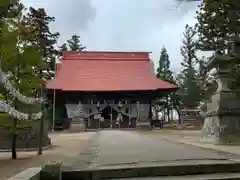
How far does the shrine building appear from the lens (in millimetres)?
32969

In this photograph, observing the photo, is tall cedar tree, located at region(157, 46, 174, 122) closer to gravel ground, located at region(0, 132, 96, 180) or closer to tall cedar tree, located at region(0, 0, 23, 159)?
gravel ground, located at region(0, 132, 96, 180)

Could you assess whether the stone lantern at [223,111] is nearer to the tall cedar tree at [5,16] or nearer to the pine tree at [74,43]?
the tall cedar tree at [5,16]

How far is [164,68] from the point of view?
51875mm

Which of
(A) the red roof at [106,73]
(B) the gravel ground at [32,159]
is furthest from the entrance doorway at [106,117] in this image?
(B) the gravel ground at [32,159]

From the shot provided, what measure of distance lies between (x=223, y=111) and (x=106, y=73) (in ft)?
80.9

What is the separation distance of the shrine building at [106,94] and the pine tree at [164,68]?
11.4 metres

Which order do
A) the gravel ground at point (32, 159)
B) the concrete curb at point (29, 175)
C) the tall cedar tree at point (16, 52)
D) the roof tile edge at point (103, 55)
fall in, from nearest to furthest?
the concrete curb at point (29, 175) → the gravel ground at point (32, 159) → the tall cedar tree at point (16, 52) → the roof tile edge at point (103, 55)

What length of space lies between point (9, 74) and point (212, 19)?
12.8 meters

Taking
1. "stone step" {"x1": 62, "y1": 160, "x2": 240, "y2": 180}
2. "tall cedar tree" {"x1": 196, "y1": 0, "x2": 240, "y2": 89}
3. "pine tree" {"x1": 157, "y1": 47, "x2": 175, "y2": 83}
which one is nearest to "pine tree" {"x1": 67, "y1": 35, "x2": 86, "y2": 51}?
"pine tree" {"x1": 157, "y1": 47, "x2": 175, "y2": 83}

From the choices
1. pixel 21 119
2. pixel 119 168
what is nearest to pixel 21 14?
pixel 21 119

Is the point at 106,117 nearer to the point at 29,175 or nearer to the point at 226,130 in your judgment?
the point at 226,130

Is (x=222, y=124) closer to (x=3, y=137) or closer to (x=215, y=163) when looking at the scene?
(x=215, y=163)

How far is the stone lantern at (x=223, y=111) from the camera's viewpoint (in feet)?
42.1

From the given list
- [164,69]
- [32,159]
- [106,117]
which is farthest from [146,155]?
[164,69]
